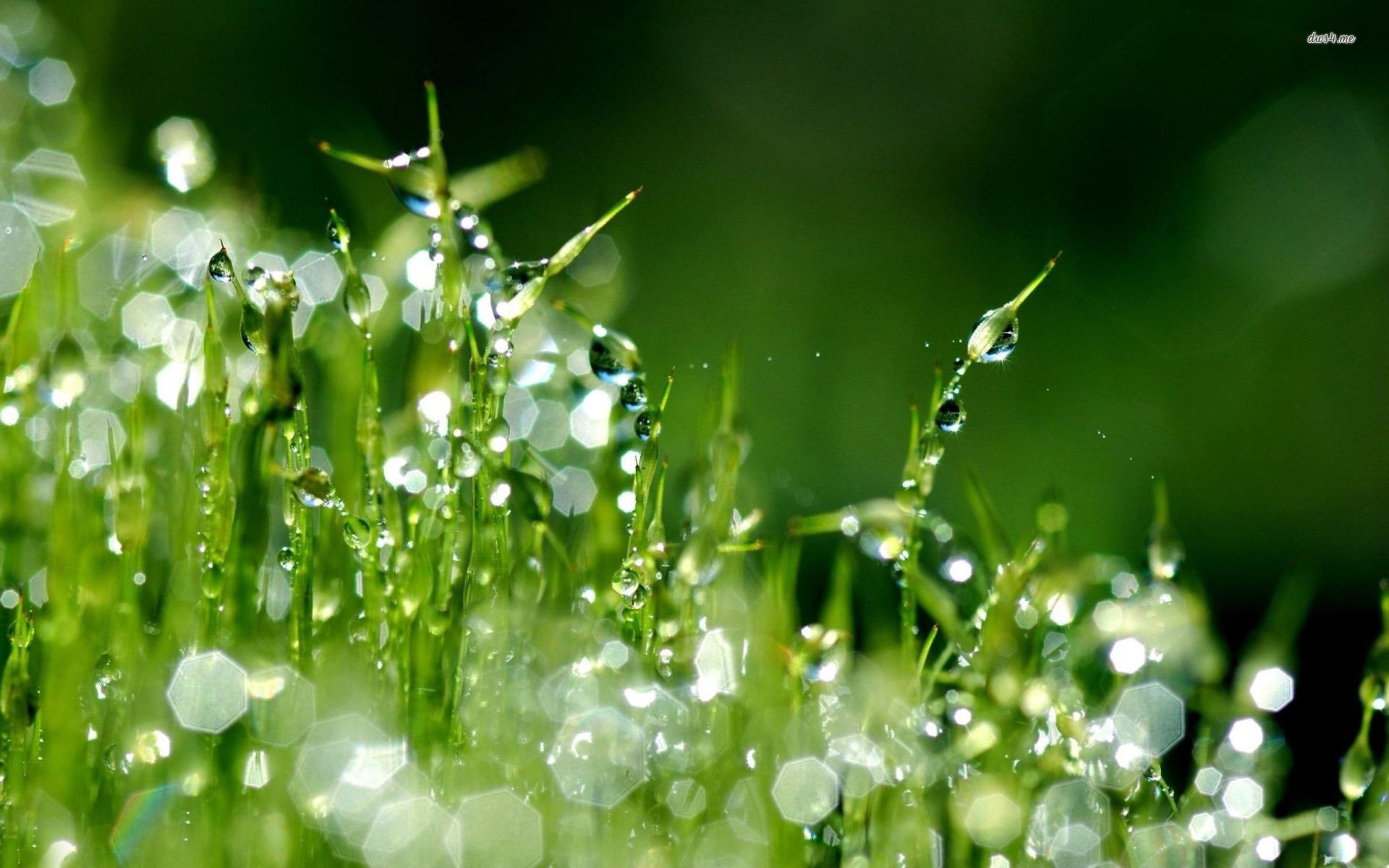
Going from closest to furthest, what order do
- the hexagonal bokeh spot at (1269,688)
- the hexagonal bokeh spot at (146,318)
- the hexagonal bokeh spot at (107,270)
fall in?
the hexagonal bokeh spot at (1269,688), the hexagonal bokeh spot at (146,318), the hexagonal bokeh spot at (107,270)

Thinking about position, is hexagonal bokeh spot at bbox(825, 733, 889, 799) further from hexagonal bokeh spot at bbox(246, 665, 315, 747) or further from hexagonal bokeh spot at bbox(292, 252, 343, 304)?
hexagonal bokeh spot at bbox(292, 252, 343, 304)

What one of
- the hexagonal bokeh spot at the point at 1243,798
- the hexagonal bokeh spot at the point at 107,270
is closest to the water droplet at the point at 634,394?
the hexagonal bokeh spot at the point at 1243,798

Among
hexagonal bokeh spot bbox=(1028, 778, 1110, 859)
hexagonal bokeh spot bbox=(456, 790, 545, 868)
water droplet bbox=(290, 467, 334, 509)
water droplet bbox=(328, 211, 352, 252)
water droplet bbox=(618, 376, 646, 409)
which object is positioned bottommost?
hexagonal bokeh spot bbox=(456, 790, 545, 868)

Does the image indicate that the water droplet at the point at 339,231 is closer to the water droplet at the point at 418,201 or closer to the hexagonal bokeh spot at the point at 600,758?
the water droplet at the point at 418,201

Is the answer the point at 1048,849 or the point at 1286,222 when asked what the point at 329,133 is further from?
the point at 1048,849

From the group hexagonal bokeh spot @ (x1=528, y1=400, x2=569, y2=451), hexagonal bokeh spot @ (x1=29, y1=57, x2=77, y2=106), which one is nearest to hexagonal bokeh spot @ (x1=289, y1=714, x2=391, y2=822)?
hexagonal bokeh spot @ (x1=528, y1=400, x2=569, y2=451)

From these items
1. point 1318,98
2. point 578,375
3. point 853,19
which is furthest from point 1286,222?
point 578,375

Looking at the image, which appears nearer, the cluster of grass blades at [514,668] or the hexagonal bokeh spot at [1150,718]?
the cluster of grass blades at [514,668]
